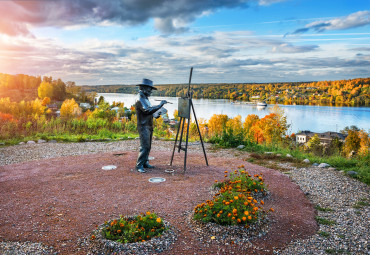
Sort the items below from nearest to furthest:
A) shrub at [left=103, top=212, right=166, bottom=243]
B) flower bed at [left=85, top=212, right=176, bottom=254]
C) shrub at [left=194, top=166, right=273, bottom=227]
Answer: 1. flower bed at [left=85, top=212, right=176, bottom=254]
2. shrub at [left=103, top=212, right=166, bottom=243]
3. shrub at [left=194, top=166, right=273, bottom=227]

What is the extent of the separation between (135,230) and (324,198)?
4.39 metres

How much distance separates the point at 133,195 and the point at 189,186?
4.49 feet

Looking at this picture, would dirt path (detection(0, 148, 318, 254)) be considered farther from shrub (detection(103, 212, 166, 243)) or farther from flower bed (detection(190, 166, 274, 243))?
shrub (detection(103, 212, 166, 243))

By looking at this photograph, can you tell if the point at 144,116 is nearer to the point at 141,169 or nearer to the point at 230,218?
the point at 141,169

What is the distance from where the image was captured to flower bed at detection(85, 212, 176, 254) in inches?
137

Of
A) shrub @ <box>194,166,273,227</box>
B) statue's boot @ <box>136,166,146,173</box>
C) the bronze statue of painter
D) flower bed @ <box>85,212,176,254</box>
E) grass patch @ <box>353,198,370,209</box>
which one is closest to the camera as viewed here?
flower bed @ <box>85,212,176,254</box>

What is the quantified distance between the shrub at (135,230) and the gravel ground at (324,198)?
33.8 inches

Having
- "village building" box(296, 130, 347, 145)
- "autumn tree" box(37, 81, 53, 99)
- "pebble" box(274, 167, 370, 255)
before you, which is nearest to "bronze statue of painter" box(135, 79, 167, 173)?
"pebble" box(274, 167, 370, 255)

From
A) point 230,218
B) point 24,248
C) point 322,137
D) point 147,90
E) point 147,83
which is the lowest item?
point 322,137

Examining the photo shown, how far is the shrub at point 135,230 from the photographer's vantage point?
3.65m

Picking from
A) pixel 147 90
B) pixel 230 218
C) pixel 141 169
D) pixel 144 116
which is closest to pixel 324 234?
pixel 230 218

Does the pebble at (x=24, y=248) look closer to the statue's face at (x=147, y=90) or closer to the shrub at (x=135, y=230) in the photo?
the shrub at (x=135, y=230)

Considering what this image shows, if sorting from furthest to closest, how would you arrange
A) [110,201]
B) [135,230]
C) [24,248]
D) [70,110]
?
[70,110] < [110,201] < [135,230] < [24,248]

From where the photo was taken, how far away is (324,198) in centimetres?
577
